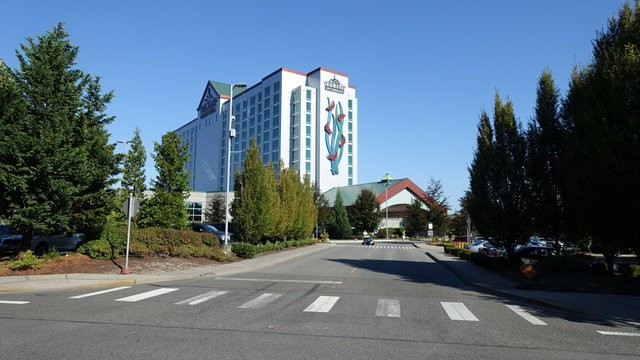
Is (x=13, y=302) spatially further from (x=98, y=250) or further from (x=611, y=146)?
(x=611, y=146)

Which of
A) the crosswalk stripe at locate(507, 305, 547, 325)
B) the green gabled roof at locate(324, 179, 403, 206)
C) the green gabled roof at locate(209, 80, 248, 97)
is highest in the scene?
the green gabled roof at locate(209, 80, 248, 97)

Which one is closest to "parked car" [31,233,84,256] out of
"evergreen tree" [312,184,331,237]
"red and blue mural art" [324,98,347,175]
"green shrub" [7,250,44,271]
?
"green shrub" [7,250,44,271]

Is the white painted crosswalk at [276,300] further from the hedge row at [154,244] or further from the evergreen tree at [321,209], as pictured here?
the evergreen tree at [321,209]

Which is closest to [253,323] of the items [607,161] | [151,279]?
[151,279]

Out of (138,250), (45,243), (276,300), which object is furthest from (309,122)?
(276,300)

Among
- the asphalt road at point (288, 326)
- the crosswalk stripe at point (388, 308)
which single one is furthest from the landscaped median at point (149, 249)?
the crosswalk stripe at point (388, 308)

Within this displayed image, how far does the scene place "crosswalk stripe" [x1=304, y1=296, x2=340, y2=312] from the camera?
10273 mm

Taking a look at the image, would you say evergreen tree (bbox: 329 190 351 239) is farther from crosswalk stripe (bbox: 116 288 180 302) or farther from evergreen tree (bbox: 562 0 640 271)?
crosswalk stripe (bbox: 116 288 180 302)

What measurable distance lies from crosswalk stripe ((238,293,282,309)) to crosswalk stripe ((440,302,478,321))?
4.16 meters

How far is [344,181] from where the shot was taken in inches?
4112

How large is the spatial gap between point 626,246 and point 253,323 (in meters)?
13.3

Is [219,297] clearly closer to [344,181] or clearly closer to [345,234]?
[345,234]

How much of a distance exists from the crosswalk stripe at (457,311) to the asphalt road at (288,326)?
24 mm

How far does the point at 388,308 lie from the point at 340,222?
63.5m
